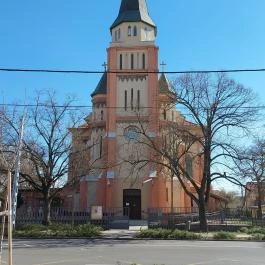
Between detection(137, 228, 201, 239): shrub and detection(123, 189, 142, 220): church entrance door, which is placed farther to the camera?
detection(123, 189, 142, 220): church entrance door

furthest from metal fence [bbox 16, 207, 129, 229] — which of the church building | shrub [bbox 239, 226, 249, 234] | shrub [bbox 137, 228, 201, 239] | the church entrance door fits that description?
the church entrance door

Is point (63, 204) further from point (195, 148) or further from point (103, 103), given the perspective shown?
point (195, 148)

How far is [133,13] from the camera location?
183ft

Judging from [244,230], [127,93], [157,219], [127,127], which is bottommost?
[244,230]

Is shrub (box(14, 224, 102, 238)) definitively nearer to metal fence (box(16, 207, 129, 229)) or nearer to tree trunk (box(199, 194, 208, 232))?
metal fence (box(16, 207, 129, 229))

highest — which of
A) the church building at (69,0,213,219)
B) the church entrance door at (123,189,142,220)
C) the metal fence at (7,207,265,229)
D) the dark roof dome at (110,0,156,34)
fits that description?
the dark roof dome at (110,0,156,34)

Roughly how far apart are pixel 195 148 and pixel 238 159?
19080 mm

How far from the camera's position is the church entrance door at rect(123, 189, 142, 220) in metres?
50.3

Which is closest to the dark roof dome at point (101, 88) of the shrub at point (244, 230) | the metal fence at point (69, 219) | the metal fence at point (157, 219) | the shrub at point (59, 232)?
the metal fence at point (157, 219)

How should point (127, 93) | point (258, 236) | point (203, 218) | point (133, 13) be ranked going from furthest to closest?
1. point (133, 13)
2. point (127, 93)
3. point (203, 218)
4. point (258, 236)

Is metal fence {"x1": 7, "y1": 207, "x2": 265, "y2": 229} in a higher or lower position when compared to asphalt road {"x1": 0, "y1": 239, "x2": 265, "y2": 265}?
higher

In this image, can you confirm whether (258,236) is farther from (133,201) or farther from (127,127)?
(127,127)

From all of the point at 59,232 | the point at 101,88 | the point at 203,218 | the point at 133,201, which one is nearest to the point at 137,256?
the point at 59,232

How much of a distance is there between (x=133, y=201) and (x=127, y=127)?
7.91 metres
